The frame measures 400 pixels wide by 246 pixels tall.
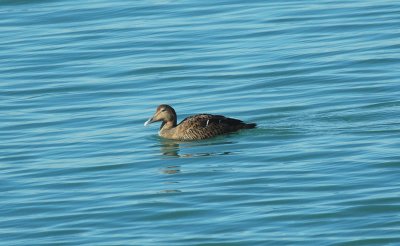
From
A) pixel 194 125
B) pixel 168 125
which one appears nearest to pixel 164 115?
pixel 168 125

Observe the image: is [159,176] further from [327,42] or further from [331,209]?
[327,42]

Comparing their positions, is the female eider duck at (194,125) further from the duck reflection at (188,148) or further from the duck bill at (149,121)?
the duck reflection at (188,148)

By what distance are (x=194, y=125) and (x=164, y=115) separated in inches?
25.3

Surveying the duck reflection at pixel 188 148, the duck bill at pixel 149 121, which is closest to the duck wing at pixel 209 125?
the duck reflection at pixel 188 148

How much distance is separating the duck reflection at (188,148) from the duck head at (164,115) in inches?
11.8

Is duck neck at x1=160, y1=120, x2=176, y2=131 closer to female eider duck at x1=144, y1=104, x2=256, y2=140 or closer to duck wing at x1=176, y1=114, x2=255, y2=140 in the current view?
female eider duck at x1=144, y1=104, x2=256, y2=140

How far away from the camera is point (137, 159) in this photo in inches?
663

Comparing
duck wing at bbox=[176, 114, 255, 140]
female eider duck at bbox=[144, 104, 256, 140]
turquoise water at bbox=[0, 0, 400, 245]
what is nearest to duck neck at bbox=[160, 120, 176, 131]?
female eider duck at bbox=[144, 104, 256, 140]

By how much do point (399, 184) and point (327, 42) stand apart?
391 inches

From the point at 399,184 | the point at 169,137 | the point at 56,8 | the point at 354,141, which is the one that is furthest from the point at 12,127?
the point at 56,8

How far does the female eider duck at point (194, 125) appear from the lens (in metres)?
17.8

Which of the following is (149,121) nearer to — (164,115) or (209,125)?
(164,115)

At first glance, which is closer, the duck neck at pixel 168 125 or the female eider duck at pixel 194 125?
the female eider duck at pixel 194 125

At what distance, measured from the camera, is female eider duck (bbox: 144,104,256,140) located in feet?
58.4
